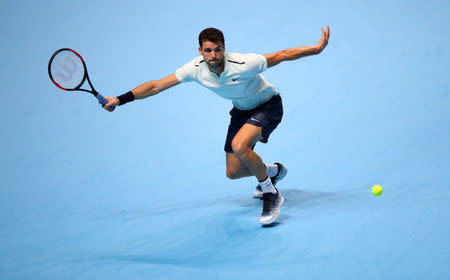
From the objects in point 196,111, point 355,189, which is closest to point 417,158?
point 355,189

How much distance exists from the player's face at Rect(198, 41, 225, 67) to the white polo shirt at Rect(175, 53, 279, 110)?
0.10 m

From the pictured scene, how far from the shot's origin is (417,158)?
477cm

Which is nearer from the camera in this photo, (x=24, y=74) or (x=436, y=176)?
(x=436, y=176)

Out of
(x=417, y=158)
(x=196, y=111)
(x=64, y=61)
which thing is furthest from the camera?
(x=196, y=111)

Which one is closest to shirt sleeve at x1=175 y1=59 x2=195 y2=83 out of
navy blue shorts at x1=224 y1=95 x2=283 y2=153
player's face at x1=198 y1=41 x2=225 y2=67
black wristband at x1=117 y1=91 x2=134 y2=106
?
player's face at x1=198 y1=41 x2=225 y2=67

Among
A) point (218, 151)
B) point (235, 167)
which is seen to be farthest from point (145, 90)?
point (218, 151)

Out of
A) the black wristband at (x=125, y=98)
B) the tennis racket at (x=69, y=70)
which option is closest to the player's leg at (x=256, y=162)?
the black wristband at (x=125, y=98)

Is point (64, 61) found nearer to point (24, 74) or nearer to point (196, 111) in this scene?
point (196, 111)

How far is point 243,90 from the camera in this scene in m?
3.74

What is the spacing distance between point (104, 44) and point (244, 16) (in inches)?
98.2

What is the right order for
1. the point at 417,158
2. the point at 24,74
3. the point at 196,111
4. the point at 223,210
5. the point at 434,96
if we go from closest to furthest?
1. the point at 223,210
2. the point at 417,158
3. the point at 434,96
4. the point at 196,111
5. the point at 24,74

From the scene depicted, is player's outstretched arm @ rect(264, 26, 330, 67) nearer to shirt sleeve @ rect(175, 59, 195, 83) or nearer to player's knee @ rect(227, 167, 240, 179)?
shirt sleeve @ rect(175, 59, 195, 83)

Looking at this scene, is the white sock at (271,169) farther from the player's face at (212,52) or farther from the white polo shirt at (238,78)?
the player's face at (212,52)

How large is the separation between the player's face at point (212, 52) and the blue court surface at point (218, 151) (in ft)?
4.10
